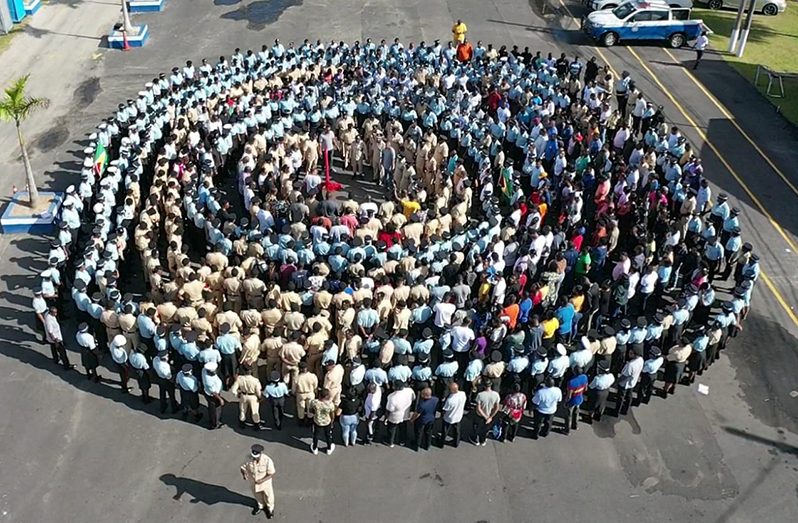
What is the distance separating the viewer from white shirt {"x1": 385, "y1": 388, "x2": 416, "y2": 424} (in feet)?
43.0

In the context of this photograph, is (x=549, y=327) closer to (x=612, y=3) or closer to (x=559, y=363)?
(x=559, y=363)

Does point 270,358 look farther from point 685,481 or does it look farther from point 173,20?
point 173,20

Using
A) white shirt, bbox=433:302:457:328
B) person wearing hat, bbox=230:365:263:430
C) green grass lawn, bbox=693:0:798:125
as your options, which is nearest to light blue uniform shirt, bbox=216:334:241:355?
person wearing hat, bbox=230:365:263:430

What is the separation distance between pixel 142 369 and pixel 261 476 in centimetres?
351

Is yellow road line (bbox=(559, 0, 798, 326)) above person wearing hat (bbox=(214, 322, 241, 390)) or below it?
below

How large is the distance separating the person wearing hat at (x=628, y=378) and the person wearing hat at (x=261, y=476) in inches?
237

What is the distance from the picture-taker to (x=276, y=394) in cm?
1352

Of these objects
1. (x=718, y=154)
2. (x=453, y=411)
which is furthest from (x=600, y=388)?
(x=718, y=154)

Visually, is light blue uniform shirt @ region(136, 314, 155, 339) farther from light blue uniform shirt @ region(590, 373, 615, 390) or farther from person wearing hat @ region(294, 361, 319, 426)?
light blue uniform shirt @ region(590, 373, 615, 390)

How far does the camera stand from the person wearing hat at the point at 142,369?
1391 cm

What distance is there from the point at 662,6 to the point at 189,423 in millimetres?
24533

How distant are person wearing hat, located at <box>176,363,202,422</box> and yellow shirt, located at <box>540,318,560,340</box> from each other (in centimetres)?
608

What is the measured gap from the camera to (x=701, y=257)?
54.8 ft

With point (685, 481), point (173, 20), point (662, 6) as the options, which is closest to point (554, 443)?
point (685, 481)
